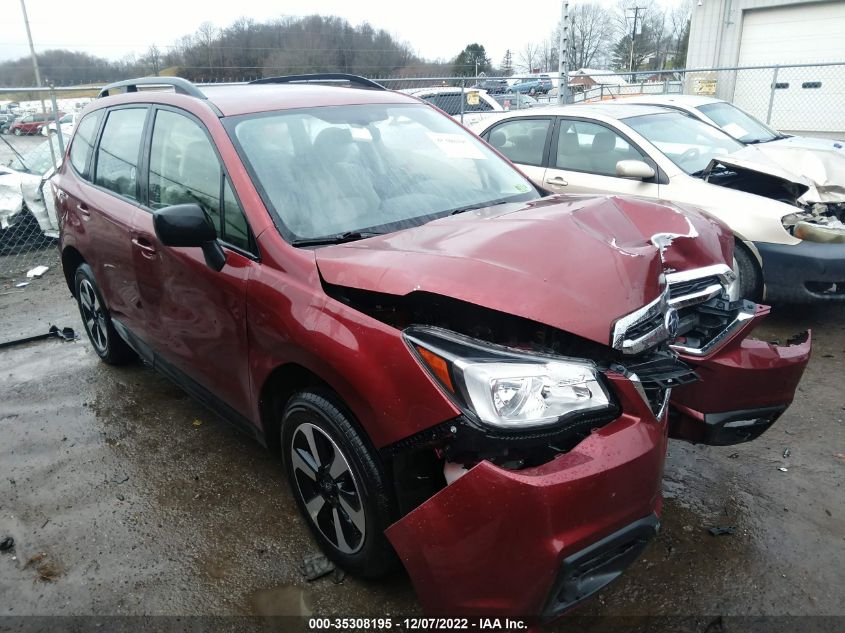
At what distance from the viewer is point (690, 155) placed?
226 inches

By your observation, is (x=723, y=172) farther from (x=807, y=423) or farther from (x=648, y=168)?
(x=807, y=423)

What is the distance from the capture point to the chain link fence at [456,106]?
8.10 meters

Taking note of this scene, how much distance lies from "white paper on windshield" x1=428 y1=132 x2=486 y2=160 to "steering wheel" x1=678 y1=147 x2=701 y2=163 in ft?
9.53

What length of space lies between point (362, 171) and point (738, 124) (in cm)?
598

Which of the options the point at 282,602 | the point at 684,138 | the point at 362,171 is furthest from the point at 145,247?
the point at 684,138

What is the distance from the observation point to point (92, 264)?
412cm

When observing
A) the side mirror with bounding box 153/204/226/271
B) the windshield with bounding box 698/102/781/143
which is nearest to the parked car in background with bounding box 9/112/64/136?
the side mirror with bounding box 153/204/226/271

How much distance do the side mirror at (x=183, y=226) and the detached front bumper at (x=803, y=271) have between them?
160 inches

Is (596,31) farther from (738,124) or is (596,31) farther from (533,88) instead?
(738,124)

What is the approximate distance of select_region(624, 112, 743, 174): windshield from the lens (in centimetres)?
564

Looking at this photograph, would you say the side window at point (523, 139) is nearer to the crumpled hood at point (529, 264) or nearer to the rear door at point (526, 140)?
the rear door at point (526, 140)

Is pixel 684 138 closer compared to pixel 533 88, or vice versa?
pixel 684 138

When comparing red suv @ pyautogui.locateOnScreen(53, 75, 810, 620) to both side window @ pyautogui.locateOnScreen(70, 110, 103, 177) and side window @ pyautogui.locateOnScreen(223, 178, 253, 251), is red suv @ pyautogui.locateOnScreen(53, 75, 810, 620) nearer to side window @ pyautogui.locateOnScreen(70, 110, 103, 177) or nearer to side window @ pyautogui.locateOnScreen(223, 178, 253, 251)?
side window @ pyautogui.locateOnScreen(223, 178, 253, 251)

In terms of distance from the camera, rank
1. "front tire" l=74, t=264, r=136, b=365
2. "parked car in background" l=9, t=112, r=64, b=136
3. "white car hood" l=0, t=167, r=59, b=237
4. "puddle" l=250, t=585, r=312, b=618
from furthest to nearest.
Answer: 1. "parked car in background" l=9, t=112, r=64, b=136
2. "white car hood" l=0, t=167, r=59, b=237
3. "front tire" l=74, t=264, r=136, b=365
4. "puddle" l=250, t=585, r=312, b=618
